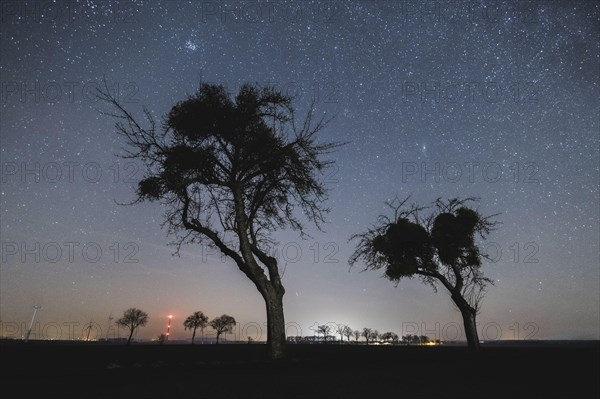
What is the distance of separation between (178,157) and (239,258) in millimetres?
4870

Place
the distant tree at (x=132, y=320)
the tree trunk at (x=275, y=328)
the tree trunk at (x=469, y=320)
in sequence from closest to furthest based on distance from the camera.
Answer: the tree trunk at (x=275, y=328) < the tree trunk at (x=469, y=320) < the distant tree at (x=132, y=320)

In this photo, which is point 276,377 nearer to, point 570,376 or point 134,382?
point 134,382

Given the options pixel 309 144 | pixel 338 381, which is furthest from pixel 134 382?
pixel 309 144

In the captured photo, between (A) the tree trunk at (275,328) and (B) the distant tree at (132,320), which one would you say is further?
(B) the distant tree at (132,320)

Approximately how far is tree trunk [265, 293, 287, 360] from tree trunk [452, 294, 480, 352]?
1332cm

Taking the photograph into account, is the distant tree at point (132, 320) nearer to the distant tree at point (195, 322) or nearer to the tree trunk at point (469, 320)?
the distant tree at point (195, 322)

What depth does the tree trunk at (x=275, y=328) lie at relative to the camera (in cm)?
1352

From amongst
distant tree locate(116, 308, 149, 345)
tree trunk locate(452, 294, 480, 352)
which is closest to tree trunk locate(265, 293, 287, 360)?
tree trunk locate(452, 294, 480, 352)

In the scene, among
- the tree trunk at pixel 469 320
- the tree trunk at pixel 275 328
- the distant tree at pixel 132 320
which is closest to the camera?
the tree trunk at pixel 275 328

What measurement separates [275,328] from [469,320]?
1414cm

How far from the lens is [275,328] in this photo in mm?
13695

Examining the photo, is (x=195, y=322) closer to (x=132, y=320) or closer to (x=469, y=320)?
(x=132, y=320)

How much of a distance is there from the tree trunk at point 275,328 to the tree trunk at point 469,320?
13.3 metres

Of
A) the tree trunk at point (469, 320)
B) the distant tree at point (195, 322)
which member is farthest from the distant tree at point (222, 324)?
the tree trunk at point (469, 320)
